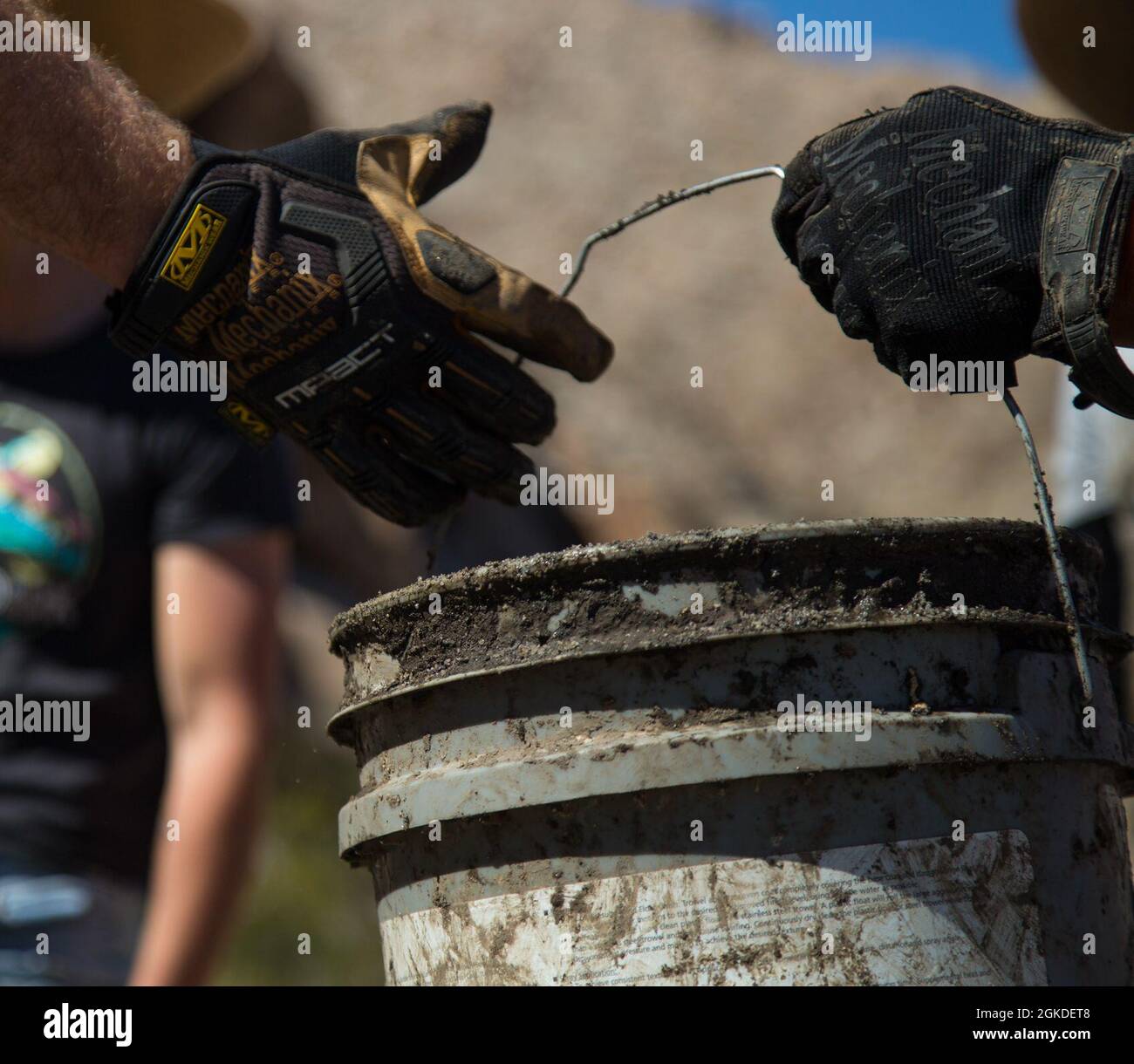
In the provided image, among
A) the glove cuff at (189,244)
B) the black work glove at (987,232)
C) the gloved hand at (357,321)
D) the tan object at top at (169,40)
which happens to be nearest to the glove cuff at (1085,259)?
the black work glove at (987,232)

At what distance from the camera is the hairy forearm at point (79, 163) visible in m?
1.74

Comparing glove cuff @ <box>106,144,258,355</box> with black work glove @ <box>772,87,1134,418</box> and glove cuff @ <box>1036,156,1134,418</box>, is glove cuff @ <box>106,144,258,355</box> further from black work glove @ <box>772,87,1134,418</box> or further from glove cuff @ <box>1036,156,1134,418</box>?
glove cuff @ <box>1036,156,1134,418</box>

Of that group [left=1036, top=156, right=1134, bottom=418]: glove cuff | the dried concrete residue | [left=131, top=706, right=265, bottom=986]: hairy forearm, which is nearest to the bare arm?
[left=131, top=706, right=265, bottom=986]: hairy forearm

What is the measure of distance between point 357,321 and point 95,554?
1.13 metres

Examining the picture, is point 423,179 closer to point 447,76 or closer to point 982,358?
point 982,358

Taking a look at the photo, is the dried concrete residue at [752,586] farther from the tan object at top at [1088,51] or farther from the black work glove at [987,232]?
the tan object at top at [1088,51]

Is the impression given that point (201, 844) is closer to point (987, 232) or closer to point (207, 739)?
point (207, 739)

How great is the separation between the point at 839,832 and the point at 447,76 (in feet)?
51.9

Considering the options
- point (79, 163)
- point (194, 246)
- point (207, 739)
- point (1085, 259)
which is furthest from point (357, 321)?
point (207, 739)

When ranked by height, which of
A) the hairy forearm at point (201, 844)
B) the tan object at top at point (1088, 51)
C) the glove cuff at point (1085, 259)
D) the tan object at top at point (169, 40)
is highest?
the tan object at top at point (169, 40)

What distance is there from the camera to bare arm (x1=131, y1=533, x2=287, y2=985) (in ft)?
7.98

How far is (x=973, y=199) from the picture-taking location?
148 cm

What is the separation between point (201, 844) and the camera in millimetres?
2465
